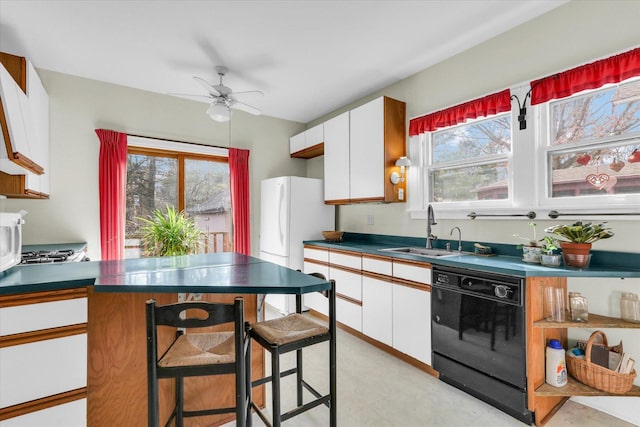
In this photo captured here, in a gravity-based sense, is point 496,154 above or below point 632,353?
above

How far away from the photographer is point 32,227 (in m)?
3.18

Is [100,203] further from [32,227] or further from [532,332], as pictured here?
[532,332]

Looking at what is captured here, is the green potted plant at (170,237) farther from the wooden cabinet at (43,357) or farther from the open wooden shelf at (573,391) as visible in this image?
the open wooden shelf at (573,391)

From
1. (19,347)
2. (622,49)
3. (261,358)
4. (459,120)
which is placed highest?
(622,49)

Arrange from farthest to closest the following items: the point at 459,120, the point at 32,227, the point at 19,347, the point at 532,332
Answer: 1. the point at 32,227
2. the point at 459,120
3. the point at 532,332
4. the point at 19,347

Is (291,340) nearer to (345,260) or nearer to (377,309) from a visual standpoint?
(377,309)

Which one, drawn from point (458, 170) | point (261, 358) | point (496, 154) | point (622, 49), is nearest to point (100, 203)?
point (261, 358)

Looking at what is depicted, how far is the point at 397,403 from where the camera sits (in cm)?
214

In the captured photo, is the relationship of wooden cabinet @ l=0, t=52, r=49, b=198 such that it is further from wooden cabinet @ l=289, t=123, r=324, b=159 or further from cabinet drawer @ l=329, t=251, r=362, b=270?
wooden cabinet @ l=289, t=123, r=324, b=159

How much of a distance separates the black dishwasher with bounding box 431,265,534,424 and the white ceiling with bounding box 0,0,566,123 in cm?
195

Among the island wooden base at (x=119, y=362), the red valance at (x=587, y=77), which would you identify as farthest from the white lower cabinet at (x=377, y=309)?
the red valance at (x=587, y=77)

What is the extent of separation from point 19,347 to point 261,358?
3.91ft

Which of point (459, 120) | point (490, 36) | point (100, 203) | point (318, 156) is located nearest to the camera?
point (490, 36)

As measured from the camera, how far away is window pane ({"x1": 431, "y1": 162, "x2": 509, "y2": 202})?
106 inches
